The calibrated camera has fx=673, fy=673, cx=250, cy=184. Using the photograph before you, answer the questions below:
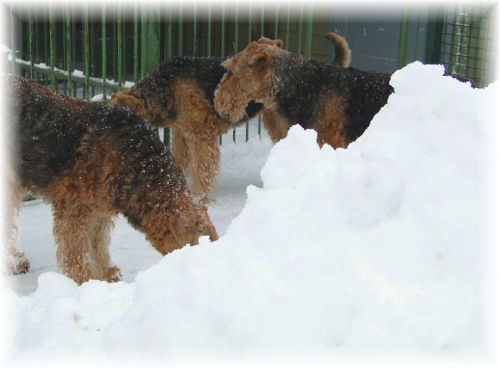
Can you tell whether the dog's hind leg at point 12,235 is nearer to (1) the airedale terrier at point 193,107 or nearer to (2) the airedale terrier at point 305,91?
(1) the airedale terrier at point 193,107

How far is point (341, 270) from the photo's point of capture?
2.42 meters

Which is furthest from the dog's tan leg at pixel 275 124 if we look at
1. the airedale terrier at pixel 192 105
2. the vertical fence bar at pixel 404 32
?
the vertical fence bar at pixel 404 32

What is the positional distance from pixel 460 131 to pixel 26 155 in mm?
2422

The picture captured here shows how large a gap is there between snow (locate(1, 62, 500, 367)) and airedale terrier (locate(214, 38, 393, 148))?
7.33 feet

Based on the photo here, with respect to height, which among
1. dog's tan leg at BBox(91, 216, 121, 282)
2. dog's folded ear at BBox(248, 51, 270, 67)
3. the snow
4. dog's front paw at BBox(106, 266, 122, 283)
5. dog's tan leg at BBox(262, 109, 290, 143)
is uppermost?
dog's folded ear at BBox(248, 51, 270, 67)

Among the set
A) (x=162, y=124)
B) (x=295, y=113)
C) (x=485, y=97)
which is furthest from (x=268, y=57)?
(x=485, y=97)

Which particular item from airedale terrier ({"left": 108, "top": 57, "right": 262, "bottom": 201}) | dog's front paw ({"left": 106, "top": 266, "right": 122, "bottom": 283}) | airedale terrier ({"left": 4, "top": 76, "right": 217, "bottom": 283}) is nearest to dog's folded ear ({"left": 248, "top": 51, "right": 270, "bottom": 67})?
airedale terrier ({"left": 108, "top": 57, "right": 262, "bottom": 201})

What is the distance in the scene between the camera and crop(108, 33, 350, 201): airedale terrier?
593 centimetres

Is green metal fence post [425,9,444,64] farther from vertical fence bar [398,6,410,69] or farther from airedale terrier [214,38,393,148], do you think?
airedale terrier [214,38,393,148]

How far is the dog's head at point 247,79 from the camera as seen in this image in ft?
18.3

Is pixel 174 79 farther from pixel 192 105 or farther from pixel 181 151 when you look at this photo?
pixel 181 151

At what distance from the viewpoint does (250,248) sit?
2570 mm

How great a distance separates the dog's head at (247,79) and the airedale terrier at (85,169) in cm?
177

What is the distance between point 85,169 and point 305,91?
2276 millimetres
